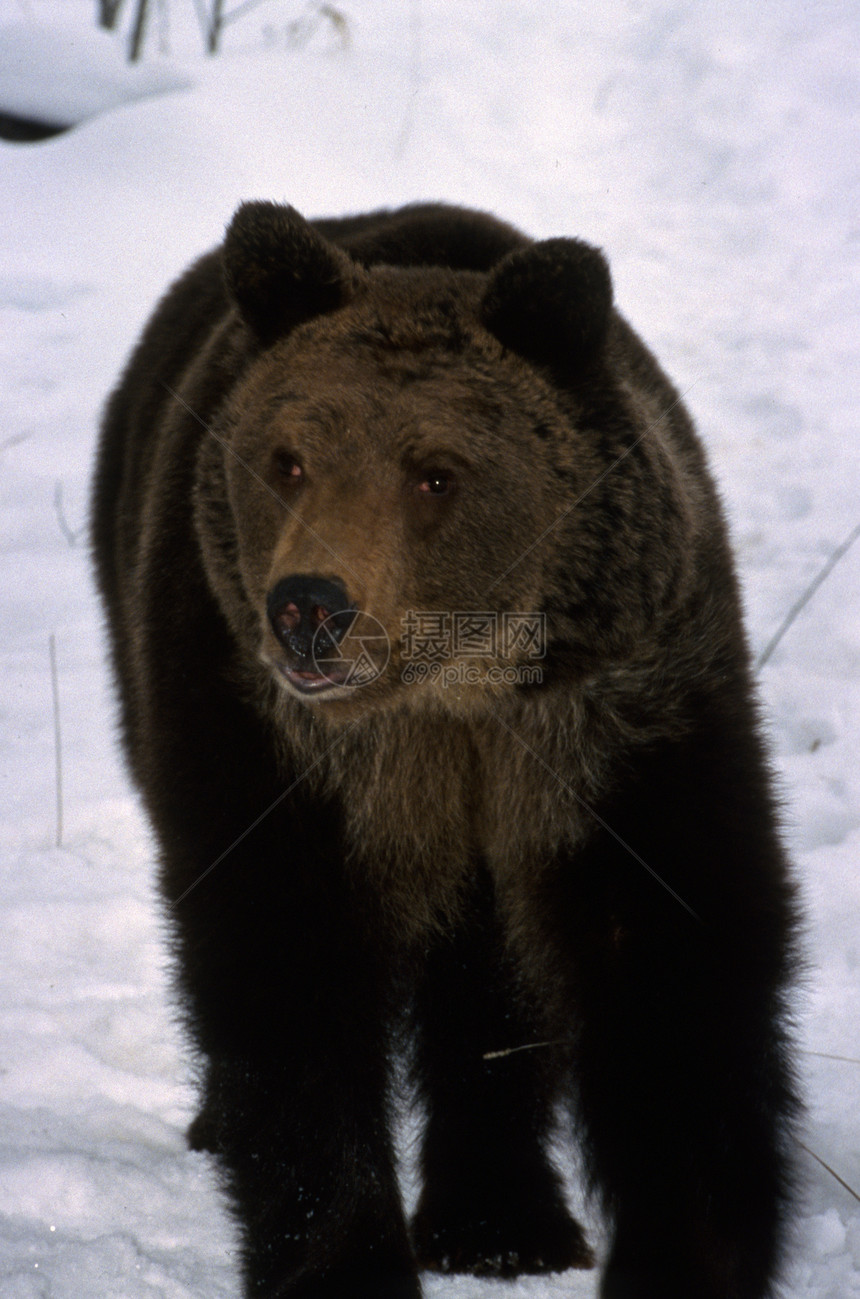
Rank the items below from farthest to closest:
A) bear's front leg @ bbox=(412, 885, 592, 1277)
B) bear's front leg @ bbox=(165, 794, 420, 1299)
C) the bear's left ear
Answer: bear's front leg @ bbox=(412, 885, 592, 1277) < bear's front leg @ bbox=(165, 794, 420, 1299) < the bear's left ear

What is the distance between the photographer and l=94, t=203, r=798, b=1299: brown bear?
2.87 m

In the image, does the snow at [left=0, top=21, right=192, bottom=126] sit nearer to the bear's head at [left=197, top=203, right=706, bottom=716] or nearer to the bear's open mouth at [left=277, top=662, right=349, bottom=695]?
the bear's head at [left=197, top=203, right=706, bottom=716]

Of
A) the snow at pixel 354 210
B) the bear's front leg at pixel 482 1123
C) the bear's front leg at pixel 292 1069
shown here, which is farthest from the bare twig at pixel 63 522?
the bear's front leg at pixel 292 1069

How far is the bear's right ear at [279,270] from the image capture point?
2.92 metres

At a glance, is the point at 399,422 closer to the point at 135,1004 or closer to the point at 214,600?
the point at 214,600

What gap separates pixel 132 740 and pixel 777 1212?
92.9 inches

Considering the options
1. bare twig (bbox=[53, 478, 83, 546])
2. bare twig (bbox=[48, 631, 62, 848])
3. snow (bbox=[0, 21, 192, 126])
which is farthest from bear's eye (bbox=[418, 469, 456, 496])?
snow (bbox=[0, 21, 192, 126])

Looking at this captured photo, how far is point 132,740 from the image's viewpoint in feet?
13.9

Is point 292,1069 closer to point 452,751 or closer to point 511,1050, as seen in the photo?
point 452,751

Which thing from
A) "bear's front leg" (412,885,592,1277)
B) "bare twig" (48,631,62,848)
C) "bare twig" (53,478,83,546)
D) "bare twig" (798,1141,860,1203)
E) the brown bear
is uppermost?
the brown bear

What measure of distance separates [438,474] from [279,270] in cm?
63

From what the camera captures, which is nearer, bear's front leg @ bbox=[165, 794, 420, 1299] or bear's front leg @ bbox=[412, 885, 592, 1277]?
bear's front leg @ bbox=[165, 794, 420, 1299]

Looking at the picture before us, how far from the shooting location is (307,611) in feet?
8.45

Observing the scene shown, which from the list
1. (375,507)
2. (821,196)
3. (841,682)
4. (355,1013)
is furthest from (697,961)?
(821,196)
